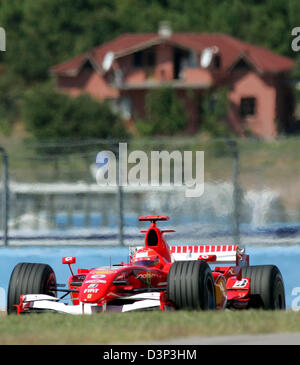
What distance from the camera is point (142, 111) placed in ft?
210

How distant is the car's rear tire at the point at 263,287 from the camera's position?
42.8 ft

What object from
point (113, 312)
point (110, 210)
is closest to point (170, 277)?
point (113, 312)

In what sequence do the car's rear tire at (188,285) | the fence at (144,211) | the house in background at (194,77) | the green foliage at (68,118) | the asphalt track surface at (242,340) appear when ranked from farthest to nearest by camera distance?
the house in background at (194,77) → the green foliage at (68,118) → the fence at (144,211) → the car's rear tire at (188,285) → the asphalt track surface at (242,340)

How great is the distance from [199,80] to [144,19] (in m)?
20.9

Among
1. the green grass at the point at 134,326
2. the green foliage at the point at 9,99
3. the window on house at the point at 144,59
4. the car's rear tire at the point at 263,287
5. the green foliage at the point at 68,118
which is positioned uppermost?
the window on house at the point at 144,59

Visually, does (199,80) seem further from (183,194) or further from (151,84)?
(183,194)

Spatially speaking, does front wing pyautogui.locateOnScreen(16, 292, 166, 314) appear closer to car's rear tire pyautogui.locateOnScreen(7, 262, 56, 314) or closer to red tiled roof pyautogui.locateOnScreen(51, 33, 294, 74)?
car's rear tire pyautogui.locateOnScreen(7, 262, 56, 314)

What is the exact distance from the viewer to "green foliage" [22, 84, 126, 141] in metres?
55.3

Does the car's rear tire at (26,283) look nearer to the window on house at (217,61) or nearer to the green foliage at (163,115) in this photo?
the green foliage at (163,115)

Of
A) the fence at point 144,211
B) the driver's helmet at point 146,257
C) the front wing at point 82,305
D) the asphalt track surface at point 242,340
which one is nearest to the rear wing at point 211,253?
the driver's helmet at point 146,257

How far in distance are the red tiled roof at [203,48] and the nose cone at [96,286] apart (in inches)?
2000

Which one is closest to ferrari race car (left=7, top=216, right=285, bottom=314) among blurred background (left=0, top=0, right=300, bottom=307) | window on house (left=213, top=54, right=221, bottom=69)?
blurred background (left=0, top=0, right=300, bottom=307)

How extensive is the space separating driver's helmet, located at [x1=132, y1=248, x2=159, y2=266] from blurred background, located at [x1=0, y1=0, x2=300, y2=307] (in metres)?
3.84

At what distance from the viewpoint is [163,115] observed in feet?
196
